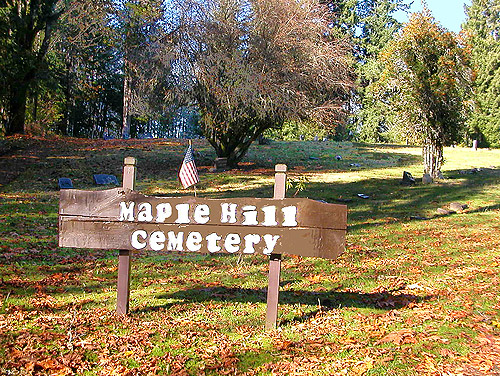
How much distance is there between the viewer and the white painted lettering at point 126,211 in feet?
19.5

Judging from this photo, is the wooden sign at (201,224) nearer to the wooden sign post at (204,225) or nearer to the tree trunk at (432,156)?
the wooden sign post at (204,225)

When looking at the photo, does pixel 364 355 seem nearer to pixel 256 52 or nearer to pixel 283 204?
pixel 283 204

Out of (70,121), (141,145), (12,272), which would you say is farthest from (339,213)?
(70,121)

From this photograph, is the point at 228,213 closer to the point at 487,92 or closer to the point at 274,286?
the point at 274,286

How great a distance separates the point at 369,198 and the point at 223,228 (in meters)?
13.3

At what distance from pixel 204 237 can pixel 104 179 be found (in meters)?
14.6

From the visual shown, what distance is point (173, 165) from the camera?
78.0ft

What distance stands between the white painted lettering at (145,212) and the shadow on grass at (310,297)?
4.38ft

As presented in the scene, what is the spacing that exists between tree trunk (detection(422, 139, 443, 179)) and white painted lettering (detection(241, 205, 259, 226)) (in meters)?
17.3

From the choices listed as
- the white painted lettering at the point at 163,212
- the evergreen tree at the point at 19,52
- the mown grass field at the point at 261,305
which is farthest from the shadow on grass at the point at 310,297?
the evergreen tree at the point at 19,52

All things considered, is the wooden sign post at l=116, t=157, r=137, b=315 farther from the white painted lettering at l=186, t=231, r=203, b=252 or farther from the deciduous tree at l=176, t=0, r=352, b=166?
the deciduous tree at l=176, t=0, r=352, b=166

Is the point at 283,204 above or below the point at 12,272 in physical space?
above

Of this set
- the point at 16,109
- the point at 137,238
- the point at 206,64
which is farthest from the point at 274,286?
the point at 16,109

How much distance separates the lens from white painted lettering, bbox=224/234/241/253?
572 centimetres
